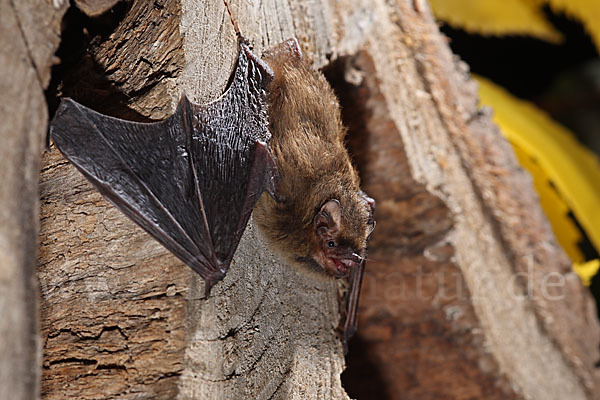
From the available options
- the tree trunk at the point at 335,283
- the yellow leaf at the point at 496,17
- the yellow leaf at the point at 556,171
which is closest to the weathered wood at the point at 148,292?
the tree trunk at the point at 335,283

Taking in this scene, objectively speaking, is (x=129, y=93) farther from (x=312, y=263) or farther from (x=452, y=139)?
(x=452, y=139)

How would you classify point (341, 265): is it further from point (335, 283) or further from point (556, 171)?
point (556, 171)

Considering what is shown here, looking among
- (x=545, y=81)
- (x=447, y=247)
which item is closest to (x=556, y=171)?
(x=545, y=81)

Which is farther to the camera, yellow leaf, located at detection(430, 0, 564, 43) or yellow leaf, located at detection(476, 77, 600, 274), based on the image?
yellow leaf, located at detection(430, 0, 564, 43)

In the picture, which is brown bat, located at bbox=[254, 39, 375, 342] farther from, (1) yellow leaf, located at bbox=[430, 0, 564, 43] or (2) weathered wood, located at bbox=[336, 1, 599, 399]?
(1) yellow leaf, located at bbox=[430, 0, 564, 43]

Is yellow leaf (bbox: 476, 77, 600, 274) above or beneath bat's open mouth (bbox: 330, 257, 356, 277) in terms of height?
beneath

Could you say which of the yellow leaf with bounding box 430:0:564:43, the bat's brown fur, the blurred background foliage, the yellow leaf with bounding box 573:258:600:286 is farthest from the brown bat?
the yellow leaf with bounding box 430:0:564:43

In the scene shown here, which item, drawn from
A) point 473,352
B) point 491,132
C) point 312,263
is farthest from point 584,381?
point 312,263

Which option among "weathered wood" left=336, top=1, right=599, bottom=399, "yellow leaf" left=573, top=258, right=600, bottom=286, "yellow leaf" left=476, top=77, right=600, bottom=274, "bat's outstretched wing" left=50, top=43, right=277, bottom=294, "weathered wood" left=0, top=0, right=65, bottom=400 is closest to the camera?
"weathered wood" left=0, top=0, right=65, bottom=400
